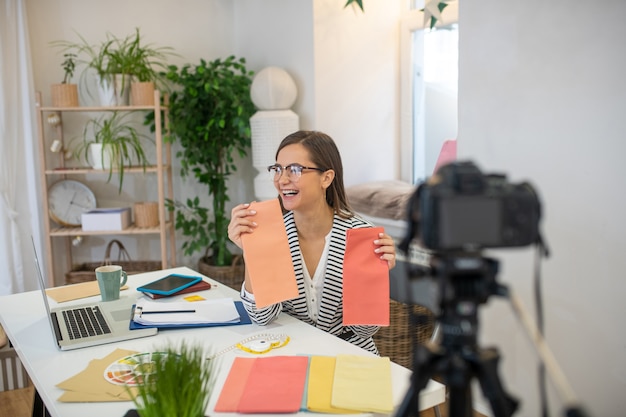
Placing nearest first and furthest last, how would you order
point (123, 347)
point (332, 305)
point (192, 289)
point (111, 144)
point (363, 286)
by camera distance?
point (123, 347) → point (363, 286) → point (332, 305) → point (192, 289) → point (111, 144)

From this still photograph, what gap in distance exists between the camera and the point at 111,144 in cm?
354

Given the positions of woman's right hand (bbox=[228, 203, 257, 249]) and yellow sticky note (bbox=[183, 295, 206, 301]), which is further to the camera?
yellow sticky note (bbox=[183, 295, 206, 301])

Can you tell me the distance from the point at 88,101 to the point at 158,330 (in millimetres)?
2615

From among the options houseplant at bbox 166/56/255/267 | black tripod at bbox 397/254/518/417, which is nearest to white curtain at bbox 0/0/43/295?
houseplant at bbox 166/56/255/267

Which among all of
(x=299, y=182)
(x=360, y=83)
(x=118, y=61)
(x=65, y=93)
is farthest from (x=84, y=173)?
(x=299, y=182)

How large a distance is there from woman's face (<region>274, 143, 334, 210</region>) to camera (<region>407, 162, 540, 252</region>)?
1.08m

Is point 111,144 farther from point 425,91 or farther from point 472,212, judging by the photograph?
point 472,212

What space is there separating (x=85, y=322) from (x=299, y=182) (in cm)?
71

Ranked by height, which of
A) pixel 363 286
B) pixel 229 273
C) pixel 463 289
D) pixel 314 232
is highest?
pixel 463 289

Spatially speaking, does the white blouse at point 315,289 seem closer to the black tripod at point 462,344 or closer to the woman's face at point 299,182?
the woman's face at point 299,182

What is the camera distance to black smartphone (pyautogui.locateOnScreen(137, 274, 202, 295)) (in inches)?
76.9

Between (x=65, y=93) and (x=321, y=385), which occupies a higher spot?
(x=65, y=93)

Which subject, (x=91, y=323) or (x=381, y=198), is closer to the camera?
(x=91, y=323)

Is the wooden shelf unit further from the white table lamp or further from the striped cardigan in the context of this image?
the striped cardigan
